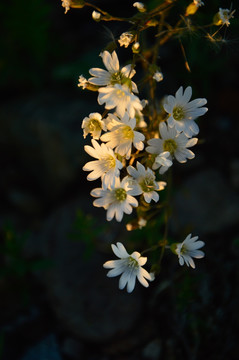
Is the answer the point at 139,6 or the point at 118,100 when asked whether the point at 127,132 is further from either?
the point at 139,6

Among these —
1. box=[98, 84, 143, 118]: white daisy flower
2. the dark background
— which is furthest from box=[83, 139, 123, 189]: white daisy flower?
the dark background

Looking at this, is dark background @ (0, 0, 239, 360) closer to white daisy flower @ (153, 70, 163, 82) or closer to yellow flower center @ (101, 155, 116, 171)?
white daisy flower @ (153, 70, 163, 82)

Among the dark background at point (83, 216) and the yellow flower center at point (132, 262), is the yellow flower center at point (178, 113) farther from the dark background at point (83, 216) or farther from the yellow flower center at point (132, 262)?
the yellow flower center at point (132, 262)

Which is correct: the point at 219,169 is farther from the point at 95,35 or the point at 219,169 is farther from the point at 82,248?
the point at 95,35

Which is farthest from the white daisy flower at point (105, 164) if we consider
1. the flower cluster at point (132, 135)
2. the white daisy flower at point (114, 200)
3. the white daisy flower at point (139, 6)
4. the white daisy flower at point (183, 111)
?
the white daisy flower at point (139, 6)

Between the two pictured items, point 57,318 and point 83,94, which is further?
point 83,94

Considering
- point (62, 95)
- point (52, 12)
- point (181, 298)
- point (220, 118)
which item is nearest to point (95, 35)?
point (52, 12)
